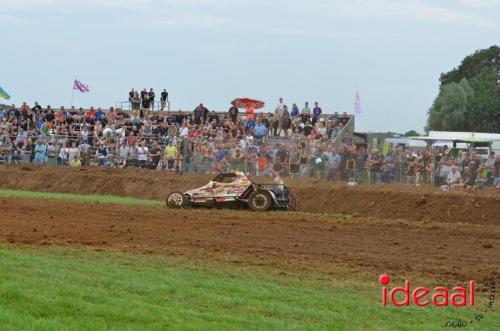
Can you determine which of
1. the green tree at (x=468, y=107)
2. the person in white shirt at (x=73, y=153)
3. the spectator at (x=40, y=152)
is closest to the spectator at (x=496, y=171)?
the person in white shirt at (x=73, y=153)

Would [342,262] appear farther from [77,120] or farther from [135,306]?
[77,120]

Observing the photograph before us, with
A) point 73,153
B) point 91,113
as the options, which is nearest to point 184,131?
point 73,153

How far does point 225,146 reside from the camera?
116ft

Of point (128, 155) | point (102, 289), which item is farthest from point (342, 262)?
point (128, 155)

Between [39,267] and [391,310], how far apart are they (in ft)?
16.9

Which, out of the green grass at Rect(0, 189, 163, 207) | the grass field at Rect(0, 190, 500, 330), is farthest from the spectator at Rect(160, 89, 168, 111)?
the grass field at Rect(0, 190, 500, 330)

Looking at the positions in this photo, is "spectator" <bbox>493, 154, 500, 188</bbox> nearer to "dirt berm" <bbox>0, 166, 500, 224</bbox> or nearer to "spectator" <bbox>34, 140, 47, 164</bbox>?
"dirt berm" <bbox>0, 166, 500, 224</bbox>

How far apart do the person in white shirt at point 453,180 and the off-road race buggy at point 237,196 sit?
4.92m

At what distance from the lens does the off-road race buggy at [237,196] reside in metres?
27.8

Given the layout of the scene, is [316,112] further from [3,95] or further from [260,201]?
[3,95]

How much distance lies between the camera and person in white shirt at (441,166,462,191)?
29.9m

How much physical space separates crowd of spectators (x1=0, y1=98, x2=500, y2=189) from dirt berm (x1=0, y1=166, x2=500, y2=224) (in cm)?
83

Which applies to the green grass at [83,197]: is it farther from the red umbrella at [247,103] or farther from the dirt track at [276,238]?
the red umbrella at [247,103]

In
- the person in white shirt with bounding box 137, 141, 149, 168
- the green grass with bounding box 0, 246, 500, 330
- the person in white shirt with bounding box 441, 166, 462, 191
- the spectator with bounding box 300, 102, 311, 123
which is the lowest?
the green grass with bounding box 0, 246, 500, 330
